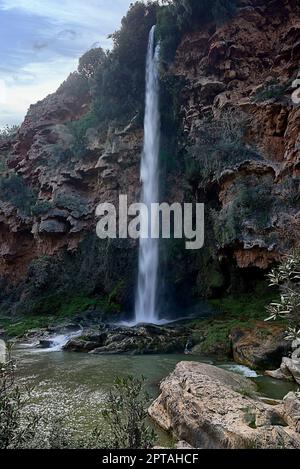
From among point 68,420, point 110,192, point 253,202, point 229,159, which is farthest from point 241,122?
point 68,420

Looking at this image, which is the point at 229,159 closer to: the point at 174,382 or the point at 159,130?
the point at 159,130

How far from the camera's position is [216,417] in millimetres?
6453

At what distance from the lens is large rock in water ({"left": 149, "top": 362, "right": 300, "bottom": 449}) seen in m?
5.68

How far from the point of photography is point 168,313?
882 inches

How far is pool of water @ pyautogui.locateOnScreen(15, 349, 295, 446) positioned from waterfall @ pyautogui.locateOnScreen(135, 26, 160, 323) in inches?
307

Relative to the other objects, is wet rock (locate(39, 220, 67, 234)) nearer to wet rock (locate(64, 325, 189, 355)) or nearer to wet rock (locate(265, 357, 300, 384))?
wet rock (locate(64, 325, 189, 355))

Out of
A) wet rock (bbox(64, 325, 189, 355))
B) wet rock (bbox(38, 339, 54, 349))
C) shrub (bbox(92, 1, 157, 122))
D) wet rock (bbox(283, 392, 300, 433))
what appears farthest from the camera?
shrub (bbox(92, 1, 157, 122))

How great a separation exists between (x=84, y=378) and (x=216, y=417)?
5754 mm

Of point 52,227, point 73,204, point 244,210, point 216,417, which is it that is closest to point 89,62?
point 73,204

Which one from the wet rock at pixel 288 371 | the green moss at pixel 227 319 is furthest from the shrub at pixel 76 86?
the wet rock at pixel 288 371

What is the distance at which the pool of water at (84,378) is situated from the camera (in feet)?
27.5

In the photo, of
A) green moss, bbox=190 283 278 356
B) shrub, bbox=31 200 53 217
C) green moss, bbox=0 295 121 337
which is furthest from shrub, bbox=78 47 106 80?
green moss, bbox=190 283 278 356

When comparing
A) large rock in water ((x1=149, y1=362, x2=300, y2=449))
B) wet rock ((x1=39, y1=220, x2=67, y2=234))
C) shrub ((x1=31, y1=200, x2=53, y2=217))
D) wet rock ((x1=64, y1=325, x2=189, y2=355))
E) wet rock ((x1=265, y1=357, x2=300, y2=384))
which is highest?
shrub ((x1=31, y1=200, x2=53, y2=217))

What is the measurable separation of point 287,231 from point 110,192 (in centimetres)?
1284
